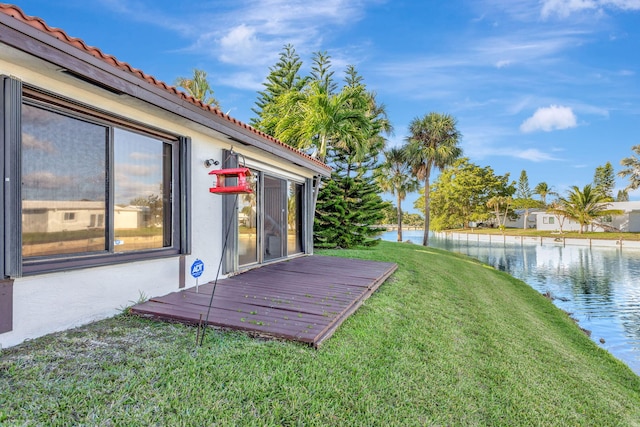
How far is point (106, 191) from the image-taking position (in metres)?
3.59

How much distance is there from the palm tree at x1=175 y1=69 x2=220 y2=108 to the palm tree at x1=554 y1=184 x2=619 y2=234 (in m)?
34.8

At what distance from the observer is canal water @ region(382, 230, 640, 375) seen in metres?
8.47

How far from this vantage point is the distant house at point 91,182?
2730 mm

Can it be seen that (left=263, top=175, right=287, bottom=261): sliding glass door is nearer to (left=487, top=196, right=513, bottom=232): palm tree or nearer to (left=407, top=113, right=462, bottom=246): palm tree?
(left=407, top=113, right=462, bottom=246): palm tree

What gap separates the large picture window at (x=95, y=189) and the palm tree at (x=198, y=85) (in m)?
17.1

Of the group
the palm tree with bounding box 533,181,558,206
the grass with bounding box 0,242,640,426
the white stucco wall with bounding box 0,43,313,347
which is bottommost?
the grass with bounding box 0,242,640,426

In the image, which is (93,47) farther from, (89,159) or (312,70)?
(312,70)

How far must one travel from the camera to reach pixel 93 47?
115 inches

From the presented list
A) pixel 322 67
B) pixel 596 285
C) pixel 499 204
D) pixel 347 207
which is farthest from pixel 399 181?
pixel 499 204

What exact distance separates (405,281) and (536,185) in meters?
57.9

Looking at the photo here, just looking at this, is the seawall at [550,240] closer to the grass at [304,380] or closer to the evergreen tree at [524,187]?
the evergreen tree at [524,187]

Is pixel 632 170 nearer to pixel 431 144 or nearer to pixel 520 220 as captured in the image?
pixel 520 220

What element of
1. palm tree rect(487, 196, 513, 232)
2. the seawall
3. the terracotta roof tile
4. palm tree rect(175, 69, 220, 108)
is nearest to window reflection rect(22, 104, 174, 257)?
the terracotta roof tile

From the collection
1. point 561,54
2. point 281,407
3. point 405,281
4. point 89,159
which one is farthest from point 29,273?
point 561,54
